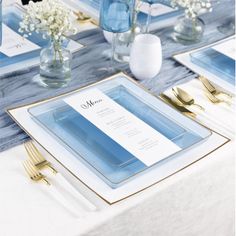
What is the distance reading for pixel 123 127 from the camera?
1.01 metres

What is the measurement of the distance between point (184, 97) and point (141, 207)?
375 millimetres

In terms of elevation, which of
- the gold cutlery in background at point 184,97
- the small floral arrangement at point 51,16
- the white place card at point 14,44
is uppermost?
the small floral arrangement at point 51,16

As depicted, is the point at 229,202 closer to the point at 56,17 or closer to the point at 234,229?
the point at 234,229

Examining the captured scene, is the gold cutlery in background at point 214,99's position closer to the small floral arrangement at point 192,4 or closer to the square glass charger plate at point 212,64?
the square glass charger plate at point 212,64

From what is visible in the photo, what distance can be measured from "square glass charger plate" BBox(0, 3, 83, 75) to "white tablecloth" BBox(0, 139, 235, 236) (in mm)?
326

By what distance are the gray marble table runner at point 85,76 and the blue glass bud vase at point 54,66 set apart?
19 mm

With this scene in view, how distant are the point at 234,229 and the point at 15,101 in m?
0.65

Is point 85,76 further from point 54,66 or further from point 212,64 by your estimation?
point 212,64

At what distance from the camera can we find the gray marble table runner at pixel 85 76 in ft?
3.38

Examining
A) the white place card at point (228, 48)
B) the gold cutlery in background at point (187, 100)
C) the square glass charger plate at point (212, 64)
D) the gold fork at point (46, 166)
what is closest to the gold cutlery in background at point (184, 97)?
the gold cutlery in background at point (187, 100)

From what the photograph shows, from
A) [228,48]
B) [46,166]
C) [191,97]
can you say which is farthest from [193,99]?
[46,166]

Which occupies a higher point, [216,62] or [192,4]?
[192,4]

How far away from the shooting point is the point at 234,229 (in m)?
1.26

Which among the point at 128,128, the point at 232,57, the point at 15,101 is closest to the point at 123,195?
the point at 128,128
